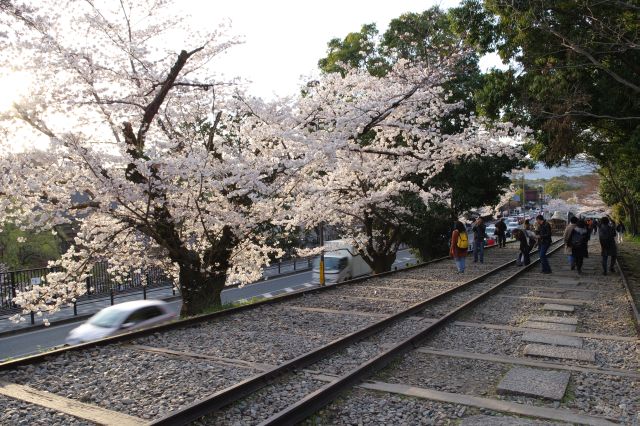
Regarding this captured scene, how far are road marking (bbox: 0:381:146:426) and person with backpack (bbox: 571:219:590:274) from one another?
45.9 feet

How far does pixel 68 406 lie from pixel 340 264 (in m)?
21.1

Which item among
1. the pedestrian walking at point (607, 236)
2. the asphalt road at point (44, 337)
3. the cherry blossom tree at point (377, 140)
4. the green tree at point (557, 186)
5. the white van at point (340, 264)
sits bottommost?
the asphalt road at point (44, 337)

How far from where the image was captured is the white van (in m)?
25.2

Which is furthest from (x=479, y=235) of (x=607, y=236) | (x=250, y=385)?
(x=250, y=385)

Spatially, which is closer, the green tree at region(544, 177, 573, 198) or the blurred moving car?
the blurred moving car

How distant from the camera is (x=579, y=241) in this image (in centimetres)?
1496

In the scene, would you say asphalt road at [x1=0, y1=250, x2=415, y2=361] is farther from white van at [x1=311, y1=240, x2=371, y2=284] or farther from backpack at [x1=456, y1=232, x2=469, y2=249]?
backpack at [x1=456, y1=232, x2=469, y2=249]

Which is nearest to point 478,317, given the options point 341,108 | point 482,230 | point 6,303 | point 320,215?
point 341,108

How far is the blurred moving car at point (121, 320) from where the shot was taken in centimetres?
1168

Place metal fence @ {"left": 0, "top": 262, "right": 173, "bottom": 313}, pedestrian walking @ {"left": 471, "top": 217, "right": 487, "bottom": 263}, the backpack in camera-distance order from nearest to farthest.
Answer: the backpack < pedestrian walking @ {"left": 471, "top": 217, "right": 487, "bottom": 263} < metal fence @ {"left": 0, "top": 262, "right": 173, "bottom": 313}

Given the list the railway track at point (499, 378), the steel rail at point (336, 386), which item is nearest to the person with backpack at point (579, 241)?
the railway track at point (499, 378)

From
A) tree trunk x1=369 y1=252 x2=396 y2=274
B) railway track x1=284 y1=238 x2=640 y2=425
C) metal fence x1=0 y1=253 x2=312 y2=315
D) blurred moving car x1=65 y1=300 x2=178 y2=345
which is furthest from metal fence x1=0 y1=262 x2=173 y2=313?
railway track x1=284 y1=238 x2=640 y2=425

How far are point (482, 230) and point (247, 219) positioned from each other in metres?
9.89

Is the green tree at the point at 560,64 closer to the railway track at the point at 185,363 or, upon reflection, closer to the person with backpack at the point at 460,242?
the person with backpack at the point at 460,242
